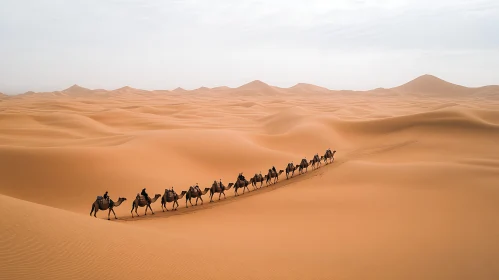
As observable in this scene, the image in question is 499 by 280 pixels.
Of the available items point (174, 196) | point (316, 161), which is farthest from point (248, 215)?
point (316, 161)

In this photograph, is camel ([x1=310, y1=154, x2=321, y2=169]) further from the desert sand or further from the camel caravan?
the desert sand

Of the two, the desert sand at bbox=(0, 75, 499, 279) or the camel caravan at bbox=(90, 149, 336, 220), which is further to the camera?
the camel caravan at bbox=(90, 149, 336, 220)

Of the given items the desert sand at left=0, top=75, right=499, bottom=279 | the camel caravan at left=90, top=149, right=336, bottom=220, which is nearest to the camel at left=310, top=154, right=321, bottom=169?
the camel caravan at left=90, top=149, right=336, bottom=220

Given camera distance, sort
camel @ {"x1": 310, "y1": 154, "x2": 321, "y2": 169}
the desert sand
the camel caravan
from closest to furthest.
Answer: the desert sand < the camel caravan < camel @ {"x1": 310, "y1": 154, "x2": 321, "y2": 169}

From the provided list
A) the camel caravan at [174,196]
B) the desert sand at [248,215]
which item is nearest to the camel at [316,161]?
the camel caravan at [174,196]

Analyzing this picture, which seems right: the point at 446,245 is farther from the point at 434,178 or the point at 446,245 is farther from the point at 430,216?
the point at 434,178

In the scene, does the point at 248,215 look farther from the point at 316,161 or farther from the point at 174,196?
the point at 316,161

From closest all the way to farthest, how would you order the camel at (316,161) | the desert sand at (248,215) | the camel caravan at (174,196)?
1. the desert sand at (248,215)
2. the camel caravan at (174,196)
3. the camel at (316,161)

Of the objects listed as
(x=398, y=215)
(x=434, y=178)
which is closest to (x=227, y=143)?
(x=434, y=178)

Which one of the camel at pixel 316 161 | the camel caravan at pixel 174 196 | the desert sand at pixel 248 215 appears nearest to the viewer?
the desert sand at pixel 248 215

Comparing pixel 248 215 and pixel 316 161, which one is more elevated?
pixel 316 161

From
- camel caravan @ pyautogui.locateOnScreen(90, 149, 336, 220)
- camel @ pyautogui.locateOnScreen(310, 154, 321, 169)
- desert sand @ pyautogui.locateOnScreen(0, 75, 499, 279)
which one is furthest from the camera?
camel @ pyautogui.locateOnScreen(310, 154, 321, 169)

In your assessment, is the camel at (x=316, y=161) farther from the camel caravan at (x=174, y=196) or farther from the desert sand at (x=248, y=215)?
the desert sand at (x=248, y=215)

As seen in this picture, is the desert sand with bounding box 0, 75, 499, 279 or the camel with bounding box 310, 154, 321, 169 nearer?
the desert sand with bounding box 0, 75, 499, 279
